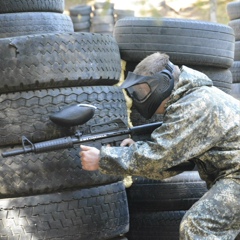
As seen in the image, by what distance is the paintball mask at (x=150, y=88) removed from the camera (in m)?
3.63

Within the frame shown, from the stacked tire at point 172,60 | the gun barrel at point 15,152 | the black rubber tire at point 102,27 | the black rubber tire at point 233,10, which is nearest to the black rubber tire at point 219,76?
the stacked tire at point 172,60

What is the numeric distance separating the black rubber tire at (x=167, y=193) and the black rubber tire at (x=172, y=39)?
96 centimetres

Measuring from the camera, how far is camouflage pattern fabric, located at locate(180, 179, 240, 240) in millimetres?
3395

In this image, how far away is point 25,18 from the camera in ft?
17.0

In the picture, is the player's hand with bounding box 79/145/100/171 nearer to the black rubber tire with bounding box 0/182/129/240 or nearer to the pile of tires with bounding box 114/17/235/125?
the black rubber tire with bounding box 0/182/129/240

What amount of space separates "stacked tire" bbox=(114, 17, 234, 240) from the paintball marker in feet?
3.84

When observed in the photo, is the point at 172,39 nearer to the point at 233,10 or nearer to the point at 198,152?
the point at 198,152

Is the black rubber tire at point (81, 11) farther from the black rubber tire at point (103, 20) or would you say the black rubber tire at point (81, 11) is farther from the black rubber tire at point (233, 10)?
the black rubber tire at point (233, 10)

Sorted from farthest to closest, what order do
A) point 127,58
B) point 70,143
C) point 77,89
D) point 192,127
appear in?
point 127,58 < point 77,89 < point 70,143 < point 192,127

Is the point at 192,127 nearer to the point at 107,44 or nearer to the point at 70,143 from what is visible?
the point at 70,143

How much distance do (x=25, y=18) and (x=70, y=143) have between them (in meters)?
1.91

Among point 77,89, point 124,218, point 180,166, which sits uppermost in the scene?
point 77,89

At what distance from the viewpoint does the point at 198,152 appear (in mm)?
3389

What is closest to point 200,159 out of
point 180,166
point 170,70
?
point 180,166
